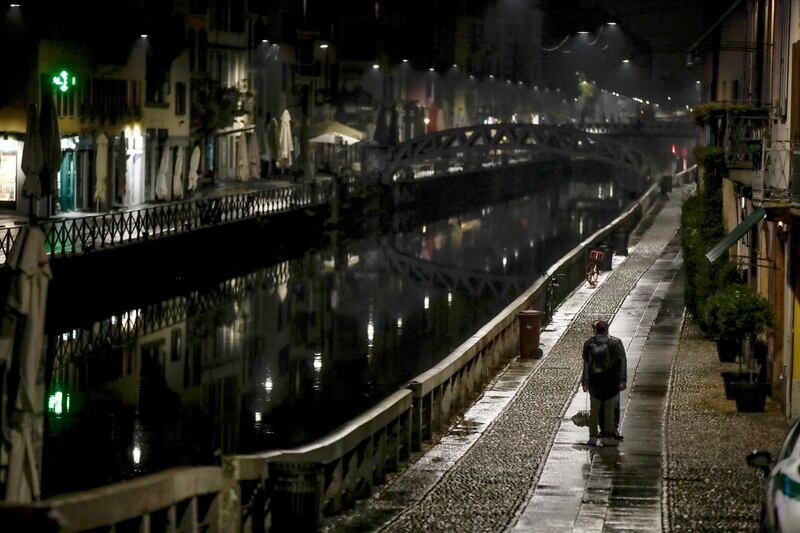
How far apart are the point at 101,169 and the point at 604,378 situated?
31.9 m

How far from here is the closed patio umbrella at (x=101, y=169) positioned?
154 feet

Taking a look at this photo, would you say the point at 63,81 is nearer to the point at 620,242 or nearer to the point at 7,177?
the point at 7,177

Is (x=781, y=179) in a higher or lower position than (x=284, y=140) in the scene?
lower

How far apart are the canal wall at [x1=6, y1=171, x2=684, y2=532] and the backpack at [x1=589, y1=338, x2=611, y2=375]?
76.3 inches

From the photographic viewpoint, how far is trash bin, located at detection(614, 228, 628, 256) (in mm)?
46156

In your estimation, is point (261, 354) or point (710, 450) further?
point (261, 354)

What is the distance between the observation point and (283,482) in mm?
12125

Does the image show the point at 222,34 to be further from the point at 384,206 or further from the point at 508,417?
the point at 508,417

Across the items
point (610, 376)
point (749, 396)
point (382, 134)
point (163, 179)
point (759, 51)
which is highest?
point (759, 51)

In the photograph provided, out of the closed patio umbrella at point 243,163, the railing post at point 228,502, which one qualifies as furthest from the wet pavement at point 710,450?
the closed patio umbrella at point 243,163

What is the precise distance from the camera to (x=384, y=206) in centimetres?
7500

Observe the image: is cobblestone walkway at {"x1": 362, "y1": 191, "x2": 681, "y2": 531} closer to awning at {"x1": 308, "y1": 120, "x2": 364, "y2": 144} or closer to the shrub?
the shrub

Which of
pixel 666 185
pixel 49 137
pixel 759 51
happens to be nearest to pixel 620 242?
pixel 49 137

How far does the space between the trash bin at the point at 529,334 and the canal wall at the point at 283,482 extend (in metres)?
4.89
